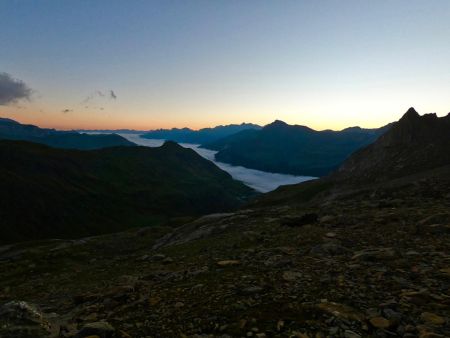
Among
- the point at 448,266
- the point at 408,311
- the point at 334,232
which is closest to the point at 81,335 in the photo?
the point at 408,311

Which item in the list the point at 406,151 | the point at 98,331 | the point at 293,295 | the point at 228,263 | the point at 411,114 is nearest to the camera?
the point at 98,331

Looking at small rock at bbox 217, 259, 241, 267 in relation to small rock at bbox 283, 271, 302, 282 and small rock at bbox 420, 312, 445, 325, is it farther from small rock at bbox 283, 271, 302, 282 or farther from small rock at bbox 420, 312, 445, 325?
small rock at bbox 420, 312, 445, 325

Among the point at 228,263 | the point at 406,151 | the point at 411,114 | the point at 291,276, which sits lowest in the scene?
the point at 228,263

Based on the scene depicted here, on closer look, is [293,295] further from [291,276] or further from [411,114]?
[411,114]

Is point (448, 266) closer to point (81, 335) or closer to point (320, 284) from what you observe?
point (320, 284)

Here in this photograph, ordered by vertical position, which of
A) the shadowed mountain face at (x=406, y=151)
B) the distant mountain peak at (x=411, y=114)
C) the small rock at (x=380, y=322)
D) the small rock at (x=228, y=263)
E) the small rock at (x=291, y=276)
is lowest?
the small rock at (x=228, y=263)

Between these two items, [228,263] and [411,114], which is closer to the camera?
[228,263]

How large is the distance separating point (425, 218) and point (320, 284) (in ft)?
31.7

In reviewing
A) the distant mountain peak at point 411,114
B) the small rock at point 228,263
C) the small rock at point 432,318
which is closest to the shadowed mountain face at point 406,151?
the distant mountain peak at point 411,114

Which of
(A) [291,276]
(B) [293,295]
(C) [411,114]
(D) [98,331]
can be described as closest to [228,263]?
(A) [291,276]

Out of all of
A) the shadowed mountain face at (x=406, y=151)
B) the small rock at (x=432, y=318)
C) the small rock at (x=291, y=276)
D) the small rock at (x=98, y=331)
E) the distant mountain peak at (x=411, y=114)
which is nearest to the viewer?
the small rock at (x=432, y=318)

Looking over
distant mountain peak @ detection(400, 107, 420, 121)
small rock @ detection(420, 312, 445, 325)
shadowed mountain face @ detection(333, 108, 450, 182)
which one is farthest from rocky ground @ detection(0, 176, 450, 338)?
distant mountain peak @ detection(400, 107, 420, 121)

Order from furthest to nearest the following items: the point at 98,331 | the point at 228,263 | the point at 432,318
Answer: the point at 228,263, the point at 98,331, the point at 432,318

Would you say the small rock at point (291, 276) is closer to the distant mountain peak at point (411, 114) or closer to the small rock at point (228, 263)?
the small rock at point (228, 263)
